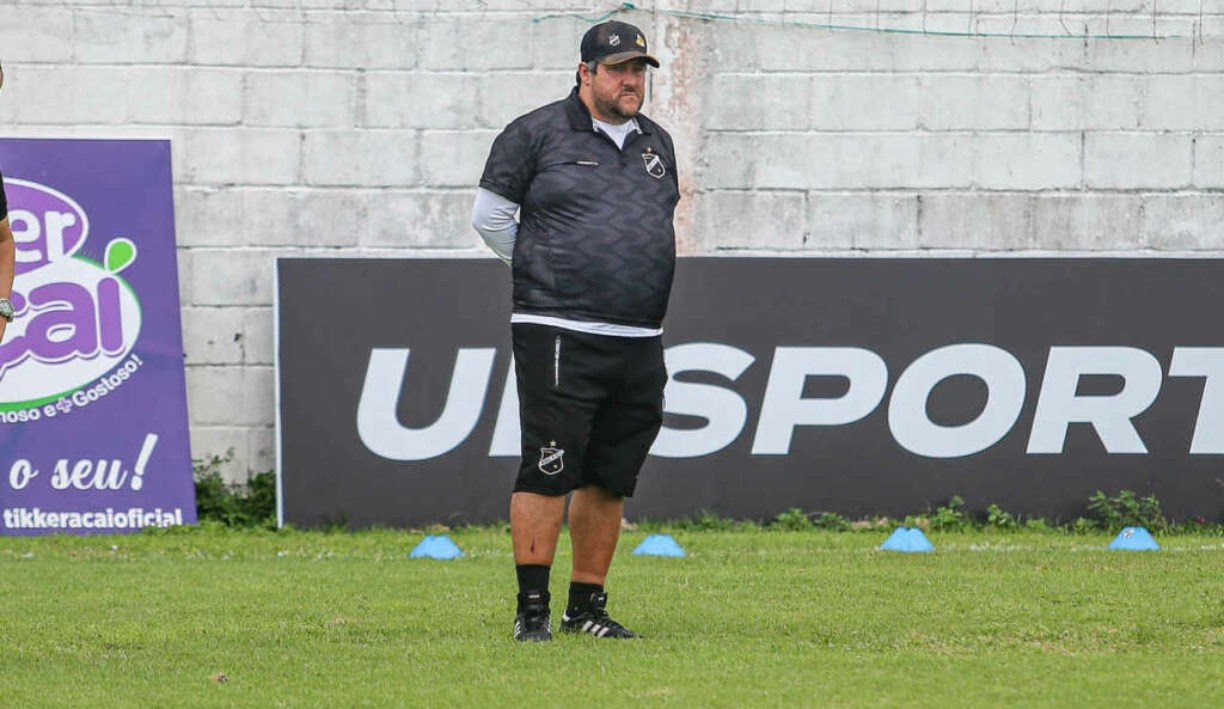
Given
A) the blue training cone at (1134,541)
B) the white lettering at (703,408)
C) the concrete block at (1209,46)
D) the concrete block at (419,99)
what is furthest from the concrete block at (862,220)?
the blue training cone at (1134,541)

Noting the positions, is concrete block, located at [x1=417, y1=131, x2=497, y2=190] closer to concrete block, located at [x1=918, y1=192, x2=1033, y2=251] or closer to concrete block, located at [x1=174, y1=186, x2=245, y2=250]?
concrete block, located at [x1=174, y1=186, x2=245, y2=250]

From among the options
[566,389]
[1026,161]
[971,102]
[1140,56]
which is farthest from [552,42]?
[566,389]

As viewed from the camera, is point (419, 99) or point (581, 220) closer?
point (581, 220)

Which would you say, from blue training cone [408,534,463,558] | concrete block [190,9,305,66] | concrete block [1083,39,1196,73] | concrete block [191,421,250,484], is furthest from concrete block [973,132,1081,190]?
concrete block [191,421,250,484]

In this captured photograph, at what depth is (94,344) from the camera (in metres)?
9.64

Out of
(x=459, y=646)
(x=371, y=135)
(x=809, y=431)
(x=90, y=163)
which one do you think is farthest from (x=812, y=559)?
(x=90, y=163)

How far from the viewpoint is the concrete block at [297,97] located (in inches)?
392

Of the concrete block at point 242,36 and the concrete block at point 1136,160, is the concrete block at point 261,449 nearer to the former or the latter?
the concrete block at point 242,36

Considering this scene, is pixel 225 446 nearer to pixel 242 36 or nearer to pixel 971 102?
pixel 242 36

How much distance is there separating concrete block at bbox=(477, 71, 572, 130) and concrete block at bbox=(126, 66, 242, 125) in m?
1.29

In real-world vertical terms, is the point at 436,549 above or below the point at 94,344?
below

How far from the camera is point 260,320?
1007cm

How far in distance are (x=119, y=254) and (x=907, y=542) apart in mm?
4560

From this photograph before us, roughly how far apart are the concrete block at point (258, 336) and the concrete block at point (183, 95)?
109 cm
